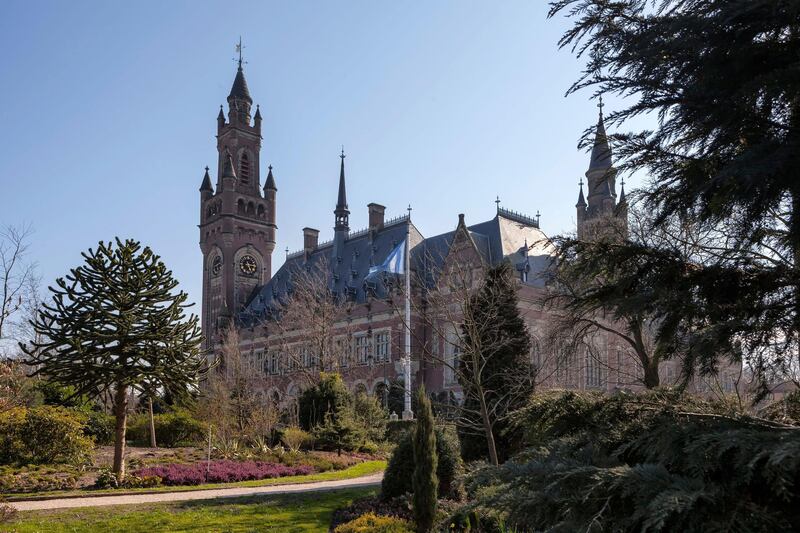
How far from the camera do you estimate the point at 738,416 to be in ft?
14.3

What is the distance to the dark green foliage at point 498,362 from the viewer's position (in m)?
16.6

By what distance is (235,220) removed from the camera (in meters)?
64.4

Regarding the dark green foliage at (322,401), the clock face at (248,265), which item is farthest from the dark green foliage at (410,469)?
the clock face at (248,265)

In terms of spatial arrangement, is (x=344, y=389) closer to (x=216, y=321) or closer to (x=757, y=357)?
(x=757, y=357)

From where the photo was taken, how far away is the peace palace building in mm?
42594

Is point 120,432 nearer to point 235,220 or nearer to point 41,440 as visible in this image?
point 41,440

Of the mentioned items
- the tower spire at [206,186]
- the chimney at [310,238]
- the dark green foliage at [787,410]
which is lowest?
the dark green foliage at [787,410]

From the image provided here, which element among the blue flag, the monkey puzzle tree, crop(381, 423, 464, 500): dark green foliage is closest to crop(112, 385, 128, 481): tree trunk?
the monkey puzzle tree

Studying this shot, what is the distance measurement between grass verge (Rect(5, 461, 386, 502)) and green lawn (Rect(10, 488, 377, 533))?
223 centimetres

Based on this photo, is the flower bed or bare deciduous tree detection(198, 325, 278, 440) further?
bare deciduous tree detection(198, 325, 278, 440)

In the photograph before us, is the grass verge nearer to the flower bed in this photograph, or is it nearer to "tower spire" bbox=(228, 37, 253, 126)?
the flower bed

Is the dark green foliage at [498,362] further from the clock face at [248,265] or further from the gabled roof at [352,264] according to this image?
the clock face at [248,265]

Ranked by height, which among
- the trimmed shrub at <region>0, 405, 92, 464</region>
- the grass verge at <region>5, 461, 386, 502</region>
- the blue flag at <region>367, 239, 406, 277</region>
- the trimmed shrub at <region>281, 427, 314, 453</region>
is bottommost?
the grass verge at <region>5, 461, 386, 502</region>

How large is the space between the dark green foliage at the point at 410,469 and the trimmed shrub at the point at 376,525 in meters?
1.97
